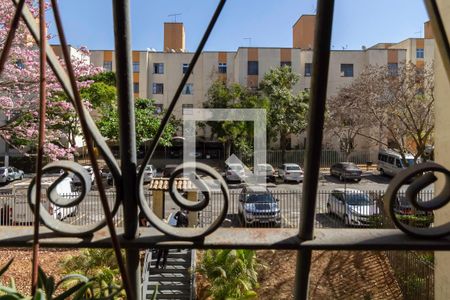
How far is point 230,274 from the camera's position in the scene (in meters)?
8.20

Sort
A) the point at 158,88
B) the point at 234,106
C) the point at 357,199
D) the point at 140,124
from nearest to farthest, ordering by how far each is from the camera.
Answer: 1. the point at 357,199
2. the point at 140,124
3. the point at 234,106
4. the point at 158,88

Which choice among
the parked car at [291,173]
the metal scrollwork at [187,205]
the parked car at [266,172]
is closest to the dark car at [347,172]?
the parked car at [291,173]

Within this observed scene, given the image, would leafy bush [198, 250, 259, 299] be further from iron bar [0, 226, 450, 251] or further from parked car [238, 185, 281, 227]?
iron bar [0, 226, 450, 251]

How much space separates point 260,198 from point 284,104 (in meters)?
12.4

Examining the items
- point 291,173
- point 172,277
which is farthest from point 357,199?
point 291,173

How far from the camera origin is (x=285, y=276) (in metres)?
9.53

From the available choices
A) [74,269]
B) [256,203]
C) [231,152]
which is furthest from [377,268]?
[231,152]

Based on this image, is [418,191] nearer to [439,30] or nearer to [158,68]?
[439,30]

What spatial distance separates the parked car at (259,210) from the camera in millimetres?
12875

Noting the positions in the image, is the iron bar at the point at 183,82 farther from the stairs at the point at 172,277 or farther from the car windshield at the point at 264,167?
the car windshield at the point at 264,167

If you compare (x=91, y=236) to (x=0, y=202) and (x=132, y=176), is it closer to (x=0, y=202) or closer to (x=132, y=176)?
(x=132, y=176)

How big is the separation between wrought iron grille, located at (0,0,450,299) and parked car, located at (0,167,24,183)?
23921 millimetres

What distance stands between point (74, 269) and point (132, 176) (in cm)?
816

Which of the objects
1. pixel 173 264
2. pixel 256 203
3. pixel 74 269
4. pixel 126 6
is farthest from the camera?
pixel 256 203
